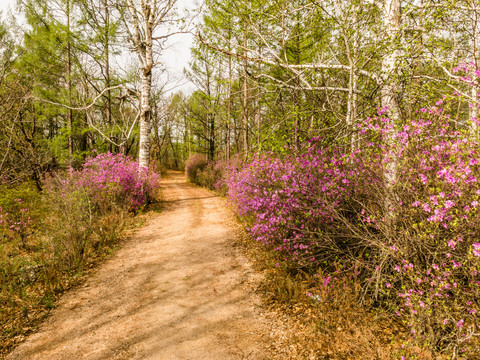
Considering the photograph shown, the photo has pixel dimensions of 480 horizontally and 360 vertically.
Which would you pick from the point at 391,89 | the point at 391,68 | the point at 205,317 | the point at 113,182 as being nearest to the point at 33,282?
the point at 205,317

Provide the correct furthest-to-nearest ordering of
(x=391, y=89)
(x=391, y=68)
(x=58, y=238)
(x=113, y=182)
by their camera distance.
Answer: (x=113, y=182) < (x=58, y=238) < (x=391, y=68) < (x=391, y=89)

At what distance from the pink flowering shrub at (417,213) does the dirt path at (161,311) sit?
1.43 meters

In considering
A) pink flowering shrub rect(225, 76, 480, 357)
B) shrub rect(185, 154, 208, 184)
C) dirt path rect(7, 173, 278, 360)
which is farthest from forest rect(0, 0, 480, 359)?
shrub rect(185, 154, 208, 184)

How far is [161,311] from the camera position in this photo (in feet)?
11.7

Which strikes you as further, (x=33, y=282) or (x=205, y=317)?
(x=33, y=282)

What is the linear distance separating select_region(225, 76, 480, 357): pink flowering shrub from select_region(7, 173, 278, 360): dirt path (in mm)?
1433

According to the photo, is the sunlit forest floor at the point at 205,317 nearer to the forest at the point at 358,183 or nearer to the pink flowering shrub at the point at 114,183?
the forest at the point at 358,183

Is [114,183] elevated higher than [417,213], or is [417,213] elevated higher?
[114,183]

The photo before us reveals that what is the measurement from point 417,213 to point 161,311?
3709 mm

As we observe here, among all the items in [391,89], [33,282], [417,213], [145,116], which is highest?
[145,116]

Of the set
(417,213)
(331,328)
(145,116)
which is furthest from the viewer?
(145,116)

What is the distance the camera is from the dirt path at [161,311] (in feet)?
9.40

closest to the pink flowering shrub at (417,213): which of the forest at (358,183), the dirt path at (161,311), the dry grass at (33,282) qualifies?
the forest at (358,183)

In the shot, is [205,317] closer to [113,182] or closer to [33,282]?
[33,282]
